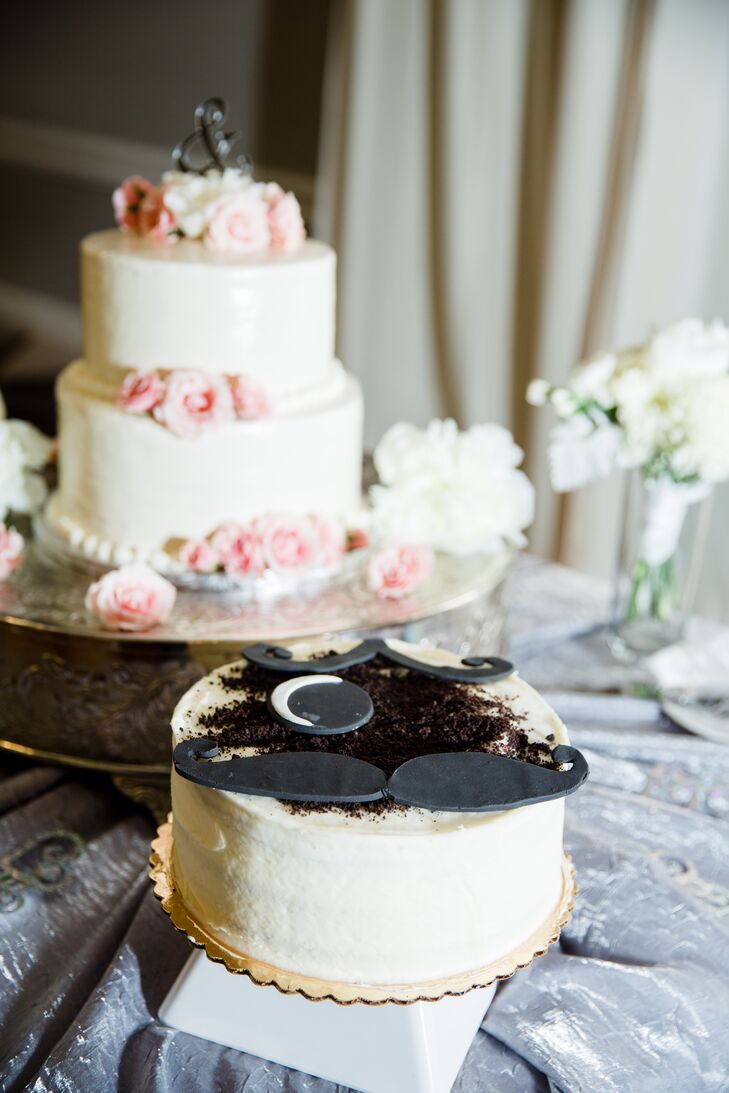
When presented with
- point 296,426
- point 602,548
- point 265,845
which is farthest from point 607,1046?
point 602,548

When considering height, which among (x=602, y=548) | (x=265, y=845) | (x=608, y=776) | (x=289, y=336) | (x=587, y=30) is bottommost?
(x=602, y=548)

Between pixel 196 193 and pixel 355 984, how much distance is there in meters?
1.34

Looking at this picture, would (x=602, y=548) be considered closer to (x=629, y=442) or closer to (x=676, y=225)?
(x=676, y=225)

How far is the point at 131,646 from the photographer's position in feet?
5.41

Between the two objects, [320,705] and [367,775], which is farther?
[320,705]

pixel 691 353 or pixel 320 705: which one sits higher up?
pixel 691 353

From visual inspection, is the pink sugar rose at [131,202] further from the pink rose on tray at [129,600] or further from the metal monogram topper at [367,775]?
the metal monogram topper at [367,775]

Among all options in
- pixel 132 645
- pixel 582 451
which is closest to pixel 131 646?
pixel 132 645

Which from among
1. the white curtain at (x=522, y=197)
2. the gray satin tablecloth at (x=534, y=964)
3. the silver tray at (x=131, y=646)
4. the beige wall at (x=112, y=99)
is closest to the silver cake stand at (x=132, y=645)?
the silver tray at (x=131, y=646)

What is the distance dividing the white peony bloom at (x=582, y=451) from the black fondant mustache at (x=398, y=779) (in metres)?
0.95

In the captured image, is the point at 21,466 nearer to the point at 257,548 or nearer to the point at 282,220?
the point at 257,548

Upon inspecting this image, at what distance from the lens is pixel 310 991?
1.13 metres

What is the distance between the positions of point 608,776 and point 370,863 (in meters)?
0.88

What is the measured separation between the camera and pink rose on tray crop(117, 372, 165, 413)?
1.80 metres
